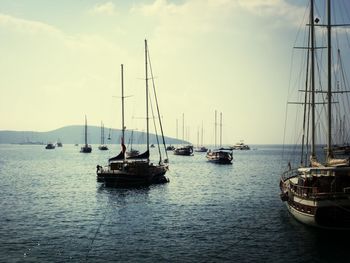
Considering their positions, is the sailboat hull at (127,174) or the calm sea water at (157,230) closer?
the calm sea water at (157,230)

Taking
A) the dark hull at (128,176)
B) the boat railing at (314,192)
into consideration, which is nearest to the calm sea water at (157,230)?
the dark hull at (128,176)

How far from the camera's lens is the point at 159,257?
80.7 feet

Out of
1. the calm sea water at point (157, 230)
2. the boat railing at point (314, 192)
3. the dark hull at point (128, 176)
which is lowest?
the calm sea water at point (157, 230)

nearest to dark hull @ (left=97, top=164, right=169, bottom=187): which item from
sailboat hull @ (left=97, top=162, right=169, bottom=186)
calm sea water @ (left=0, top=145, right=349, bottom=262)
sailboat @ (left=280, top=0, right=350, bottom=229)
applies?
sailboat hull @ (left=97, top=162, right=169, bottom=186)

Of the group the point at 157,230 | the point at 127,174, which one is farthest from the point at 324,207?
the point at 127,174

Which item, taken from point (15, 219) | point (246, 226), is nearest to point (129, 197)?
point (15, 219)

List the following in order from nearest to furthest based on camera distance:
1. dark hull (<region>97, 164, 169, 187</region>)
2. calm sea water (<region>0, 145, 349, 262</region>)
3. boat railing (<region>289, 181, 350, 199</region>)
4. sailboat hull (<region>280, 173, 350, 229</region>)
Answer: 1. calm sea water (<region>0, 145, 349, 262</region>)
2. sailboat hull (<region>280, 173, 350, 229</region>)
3. boat railing (<region>289, 181, 350, 199</region>)
4. dark hull (<region>97, 164, 169, 187</region>)

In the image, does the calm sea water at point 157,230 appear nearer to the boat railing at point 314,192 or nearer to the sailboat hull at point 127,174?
the sailboat hull at point 127,174

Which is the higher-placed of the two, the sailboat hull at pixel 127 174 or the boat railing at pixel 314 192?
the boat railing at pixel 314 192

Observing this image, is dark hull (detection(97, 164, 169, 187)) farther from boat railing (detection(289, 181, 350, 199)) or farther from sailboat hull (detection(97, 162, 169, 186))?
boat railing (detection(289, 181, 350, 199))

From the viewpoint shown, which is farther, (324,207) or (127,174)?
(127,174)

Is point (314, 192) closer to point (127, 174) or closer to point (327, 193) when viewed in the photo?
point (327, 193)

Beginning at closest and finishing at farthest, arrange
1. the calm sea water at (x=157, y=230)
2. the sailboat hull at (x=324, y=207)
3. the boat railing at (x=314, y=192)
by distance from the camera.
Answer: the calm sea water at (x=157, y=230) < the sailboat hull at (x=324, y=207) < the boat railing at (x=314, y=192)

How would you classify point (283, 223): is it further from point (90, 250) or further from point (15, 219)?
point (15, 219)
